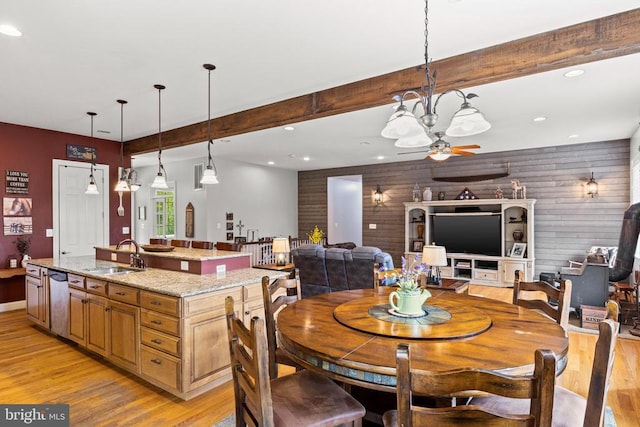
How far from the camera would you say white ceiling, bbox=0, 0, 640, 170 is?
2467mm

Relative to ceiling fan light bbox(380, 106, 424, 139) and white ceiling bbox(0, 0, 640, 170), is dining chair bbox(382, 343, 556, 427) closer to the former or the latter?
ceiling fan light bbox(380, 106, 424, 139)

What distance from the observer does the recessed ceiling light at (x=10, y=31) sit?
2.68 metres

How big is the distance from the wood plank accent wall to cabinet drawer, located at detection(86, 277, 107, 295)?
698 cm

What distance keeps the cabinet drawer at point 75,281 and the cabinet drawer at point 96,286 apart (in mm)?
141

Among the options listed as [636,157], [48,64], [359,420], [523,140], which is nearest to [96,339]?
[48,64]

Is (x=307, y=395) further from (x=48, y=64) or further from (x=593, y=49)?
(x=48, y=64)

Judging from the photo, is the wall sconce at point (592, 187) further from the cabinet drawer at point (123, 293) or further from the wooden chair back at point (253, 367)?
the cabinet drawer at point (123, 293)

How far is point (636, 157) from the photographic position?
5594 mm

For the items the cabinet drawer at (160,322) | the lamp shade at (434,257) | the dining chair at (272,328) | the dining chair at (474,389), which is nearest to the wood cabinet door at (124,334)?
the cabinet drawer at (160,322)

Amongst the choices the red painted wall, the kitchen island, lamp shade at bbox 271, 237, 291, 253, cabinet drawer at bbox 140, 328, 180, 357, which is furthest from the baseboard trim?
cabinet drawer at bbox 140, 328, 180, 357

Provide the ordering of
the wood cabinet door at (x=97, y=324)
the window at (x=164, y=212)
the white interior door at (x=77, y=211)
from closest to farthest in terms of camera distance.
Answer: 1. the wood cabinet door at (x=97, y=324)
2. the white interior door at (x=77, y=211)
3. the window at (x=164, y=212)

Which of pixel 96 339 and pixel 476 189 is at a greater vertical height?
pixel 476 189

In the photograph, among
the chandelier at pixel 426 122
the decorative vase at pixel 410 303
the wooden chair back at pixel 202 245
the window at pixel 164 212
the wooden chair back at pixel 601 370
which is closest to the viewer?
the wooden chair back at pixel 601 370

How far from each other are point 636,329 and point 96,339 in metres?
6.12
